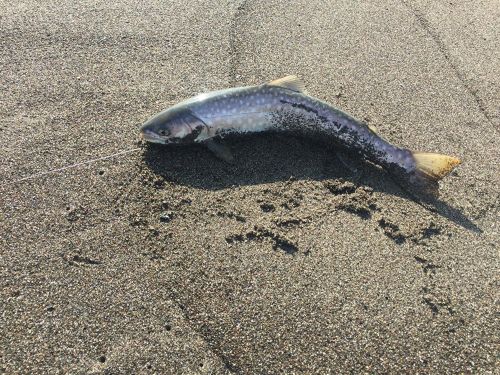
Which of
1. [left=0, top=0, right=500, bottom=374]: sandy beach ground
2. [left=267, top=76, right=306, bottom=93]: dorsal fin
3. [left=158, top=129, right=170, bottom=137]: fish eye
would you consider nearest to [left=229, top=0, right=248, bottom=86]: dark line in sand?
[left=0, top=0, right=500, bottom=374]: sandy beach ground

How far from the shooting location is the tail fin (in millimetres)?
3924

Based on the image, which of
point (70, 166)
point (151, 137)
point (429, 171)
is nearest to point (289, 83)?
point (151, 137)

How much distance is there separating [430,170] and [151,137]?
236 centimetres

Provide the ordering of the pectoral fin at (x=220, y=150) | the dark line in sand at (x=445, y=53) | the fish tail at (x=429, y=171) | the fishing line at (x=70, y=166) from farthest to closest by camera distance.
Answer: the dark line in sand at (x=445, y=53), the pectoral fin at (x=220, y=150), the fish tail at (x=429, y=171), the fishing line at (x=70, y=166)

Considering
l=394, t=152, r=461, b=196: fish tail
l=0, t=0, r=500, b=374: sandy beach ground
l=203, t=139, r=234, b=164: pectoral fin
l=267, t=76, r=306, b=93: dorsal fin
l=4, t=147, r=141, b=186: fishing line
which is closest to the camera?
l=0, t=0, r=500, b=374: sandy beach ground

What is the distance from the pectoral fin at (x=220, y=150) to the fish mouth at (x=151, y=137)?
14.9 inches

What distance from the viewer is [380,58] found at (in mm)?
5422

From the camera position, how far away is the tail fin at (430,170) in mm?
3924

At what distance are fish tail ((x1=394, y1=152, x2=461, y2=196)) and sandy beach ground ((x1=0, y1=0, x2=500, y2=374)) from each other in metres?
0.16

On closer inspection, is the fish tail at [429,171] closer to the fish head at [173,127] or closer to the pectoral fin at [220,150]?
the pectoral fin at [220,150]

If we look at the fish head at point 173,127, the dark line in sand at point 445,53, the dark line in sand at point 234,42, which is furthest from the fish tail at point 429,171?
the dark line in sand at point 234,42

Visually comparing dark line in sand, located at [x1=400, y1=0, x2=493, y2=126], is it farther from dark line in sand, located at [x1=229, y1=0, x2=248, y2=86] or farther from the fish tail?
dark line in sand, located at [x1=229, y1=0, x2=248, y2=86]

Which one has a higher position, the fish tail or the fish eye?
the fish tail

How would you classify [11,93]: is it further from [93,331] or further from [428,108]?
[428,108]
